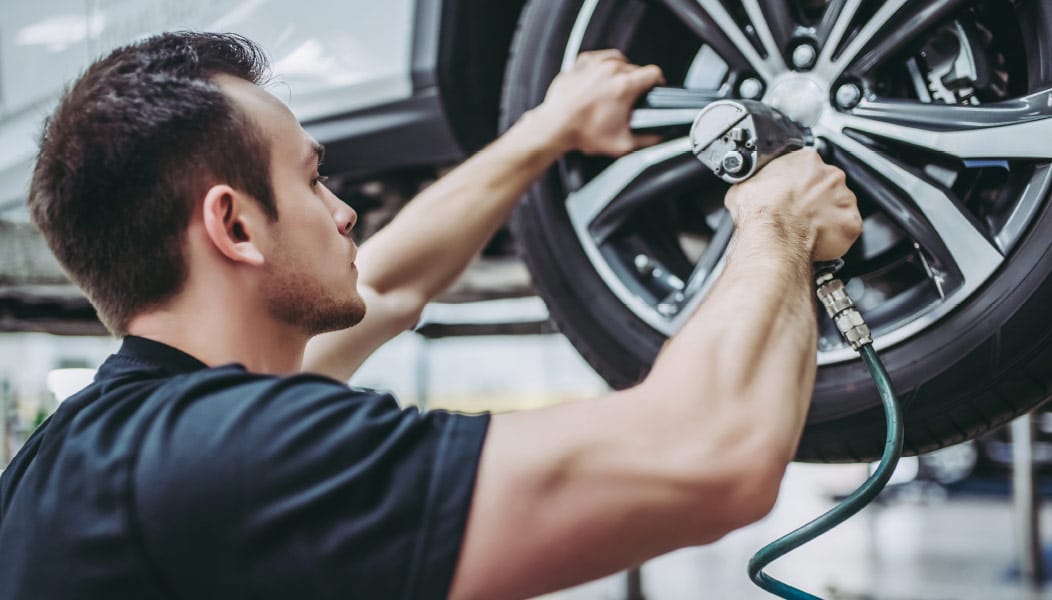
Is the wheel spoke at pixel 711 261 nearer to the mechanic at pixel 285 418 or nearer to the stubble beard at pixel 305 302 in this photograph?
the mechanic at pixel 285 418

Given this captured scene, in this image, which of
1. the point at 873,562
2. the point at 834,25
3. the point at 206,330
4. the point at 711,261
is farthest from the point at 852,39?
the point at 873,562

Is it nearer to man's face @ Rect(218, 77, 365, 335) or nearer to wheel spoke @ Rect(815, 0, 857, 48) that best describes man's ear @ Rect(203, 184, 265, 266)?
man's face @ Rect(218, 77, 365, 335)

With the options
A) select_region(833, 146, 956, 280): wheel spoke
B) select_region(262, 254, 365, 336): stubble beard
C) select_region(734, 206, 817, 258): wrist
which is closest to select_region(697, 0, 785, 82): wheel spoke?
select_region(833, 146, 956, 280): wheel spoke

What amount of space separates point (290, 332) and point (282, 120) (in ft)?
0.60

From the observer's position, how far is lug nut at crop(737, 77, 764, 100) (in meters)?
0.93

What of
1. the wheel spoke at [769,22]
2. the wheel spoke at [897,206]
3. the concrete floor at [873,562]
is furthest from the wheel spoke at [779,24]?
the concrete floor at [873,562]

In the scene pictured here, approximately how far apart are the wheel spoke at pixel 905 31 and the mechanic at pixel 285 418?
13cm

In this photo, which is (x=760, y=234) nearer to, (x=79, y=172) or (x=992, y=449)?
(x=79, y=172)

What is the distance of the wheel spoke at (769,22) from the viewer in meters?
0.90

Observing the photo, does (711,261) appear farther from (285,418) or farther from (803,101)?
(285,418)

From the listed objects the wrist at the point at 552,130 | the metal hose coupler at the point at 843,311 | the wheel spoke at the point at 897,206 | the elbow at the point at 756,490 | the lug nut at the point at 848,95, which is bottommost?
the elbow at the point at 756,490

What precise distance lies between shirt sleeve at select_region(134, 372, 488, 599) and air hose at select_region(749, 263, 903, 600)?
11.0 inches

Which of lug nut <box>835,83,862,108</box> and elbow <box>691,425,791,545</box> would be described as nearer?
elbow <box>691,425,791,545</box>

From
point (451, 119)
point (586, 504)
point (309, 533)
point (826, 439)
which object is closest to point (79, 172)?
point (309, 533)
